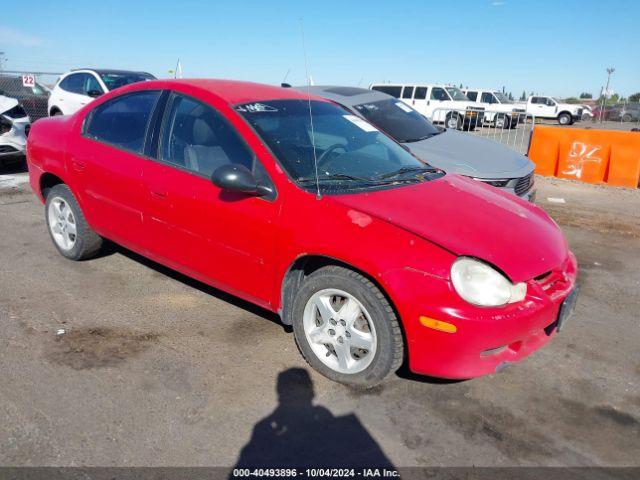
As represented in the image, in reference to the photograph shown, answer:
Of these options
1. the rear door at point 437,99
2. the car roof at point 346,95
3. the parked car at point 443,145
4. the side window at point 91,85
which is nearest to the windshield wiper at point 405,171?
the parked car at point 443,145

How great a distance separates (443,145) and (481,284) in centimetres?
448

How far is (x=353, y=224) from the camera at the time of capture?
9.96ft

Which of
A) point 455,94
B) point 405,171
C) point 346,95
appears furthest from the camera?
point 455,94

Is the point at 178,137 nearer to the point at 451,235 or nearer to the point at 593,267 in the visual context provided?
the point at 451,235

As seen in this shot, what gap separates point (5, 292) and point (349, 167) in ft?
9.64

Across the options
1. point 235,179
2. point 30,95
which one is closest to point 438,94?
point 30,95

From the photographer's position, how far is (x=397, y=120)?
7.51 m

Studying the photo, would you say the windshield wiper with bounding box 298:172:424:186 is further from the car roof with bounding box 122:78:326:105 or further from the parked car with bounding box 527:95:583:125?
the parked car with bounding box 527:95:583:125

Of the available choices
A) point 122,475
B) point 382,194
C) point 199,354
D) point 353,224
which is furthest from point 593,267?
point 122,475

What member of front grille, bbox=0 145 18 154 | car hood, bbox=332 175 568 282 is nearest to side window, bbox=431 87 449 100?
front grille, bbox=0 145 18 154

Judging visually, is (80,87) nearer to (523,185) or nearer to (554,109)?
(523,185)

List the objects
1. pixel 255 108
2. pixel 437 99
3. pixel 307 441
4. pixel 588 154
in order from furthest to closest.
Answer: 1. pixel 437 99
2. pixel 588 154
3. pixel 255 108
4. pixel 307 441

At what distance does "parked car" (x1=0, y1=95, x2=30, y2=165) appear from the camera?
8656mm

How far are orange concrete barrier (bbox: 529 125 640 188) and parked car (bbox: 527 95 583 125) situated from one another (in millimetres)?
23531
